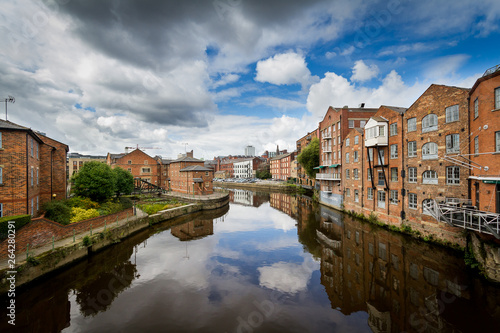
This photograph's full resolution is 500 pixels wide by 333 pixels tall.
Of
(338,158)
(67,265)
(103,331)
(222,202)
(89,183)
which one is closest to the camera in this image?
(103,331)

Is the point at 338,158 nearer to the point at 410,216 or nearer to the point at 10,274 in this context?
the point at 410,216

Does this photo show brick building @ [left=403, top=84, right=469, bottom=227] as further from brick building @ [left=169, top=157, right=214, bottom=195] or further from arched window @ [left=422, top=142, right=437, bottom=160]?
brick building @ [left=169, top=157, right=214, bottom=195]

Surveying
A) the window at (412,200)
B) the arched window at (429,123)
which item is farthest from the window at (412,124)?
the window at (412,200)

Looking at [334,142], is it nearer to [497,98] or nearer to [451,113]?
[451,113]

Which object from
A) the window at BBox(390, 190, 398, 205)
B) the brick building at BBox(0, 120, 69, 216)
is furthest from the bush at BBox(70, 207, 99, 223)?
the window at BBox(390, 190, 398, 205)

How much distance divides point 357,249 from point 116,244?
18.5m

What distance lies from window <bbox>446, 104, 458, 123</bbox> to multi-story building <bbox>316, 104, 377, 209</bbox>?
1454 centimetres

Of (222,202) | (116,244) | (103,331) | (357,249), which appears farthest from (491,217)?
(222,202)

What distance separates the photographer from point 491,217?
33.7ft

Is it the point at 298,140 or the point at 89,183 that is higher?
the point at 298,140

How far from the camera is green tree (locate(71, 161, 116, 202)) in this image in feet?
71.6

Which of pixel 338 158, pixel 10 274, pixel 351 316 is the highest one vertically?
pixel 338 158

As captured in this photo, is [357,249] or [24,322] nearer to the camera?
[24,322]

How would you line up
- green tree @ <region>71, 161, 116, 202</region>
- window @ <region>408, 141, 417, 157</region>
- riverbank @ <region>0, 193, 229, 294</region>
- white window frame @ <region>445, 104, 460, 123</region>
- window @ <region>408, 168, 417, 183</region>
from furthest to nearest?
green tree @ <region>71, 161, 116, 202</region>
window @ <region>408, 141, 417, 157</region>
window @ <region>408, 168, 417, 183</region>
white window frame @ <region>445, 104, 460, 123</region>
riverbank @ <region>0, 193, 229, 294</region>
